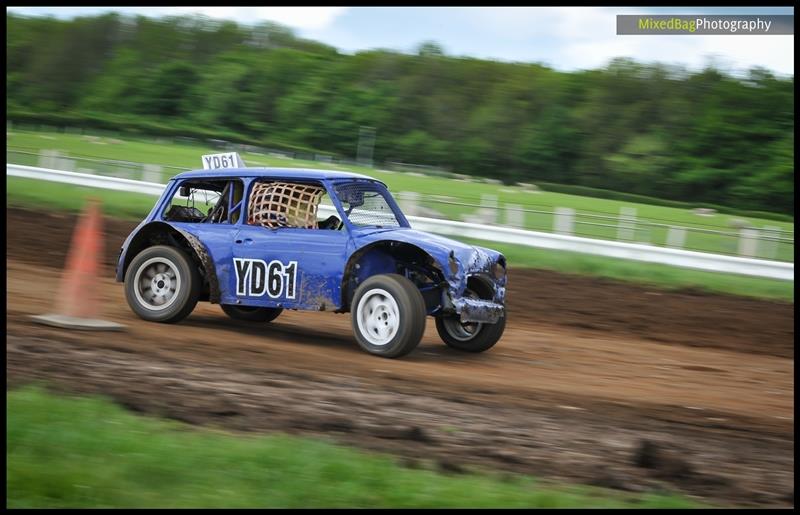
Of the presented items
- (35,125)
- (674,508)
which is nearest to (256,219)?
(674,508)

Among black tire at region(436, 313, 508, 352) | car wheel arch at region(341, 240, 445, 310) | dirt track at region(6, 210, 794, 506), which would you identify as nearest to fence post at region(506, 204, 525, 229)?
dirt track at region(6, 210, 794, 506)

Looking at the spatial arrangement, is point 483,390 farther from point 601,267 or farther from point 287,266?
point 601,267

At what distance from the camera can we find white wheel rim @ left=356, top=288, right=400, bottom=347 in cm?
887

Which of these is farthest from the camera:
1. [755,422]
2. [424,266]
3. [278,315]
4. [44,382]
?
[278,315]

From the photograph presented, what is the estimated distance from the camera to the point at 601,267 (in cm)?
1775

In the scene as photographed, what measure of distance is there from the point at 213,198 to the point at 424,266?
102 inches

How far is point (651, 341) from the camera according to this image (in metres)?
12.2

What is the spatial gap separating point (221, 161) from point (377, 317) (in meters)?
2.90

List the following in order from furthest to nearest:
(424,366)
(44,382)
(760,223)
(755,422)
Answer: (760,223), (424,366), (755,422), (44,382)

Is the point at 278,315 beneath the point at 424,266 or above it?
beneath

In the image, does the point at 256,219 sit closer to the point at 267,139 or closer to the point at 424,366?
the point at 424,366

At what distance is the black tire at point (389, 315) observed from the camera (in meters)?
8.68

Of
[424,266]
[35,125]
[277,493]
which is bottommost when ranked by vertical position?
[277,493]

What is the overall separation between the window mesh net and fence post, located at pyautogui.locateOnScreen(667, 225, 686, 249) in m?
12.2
